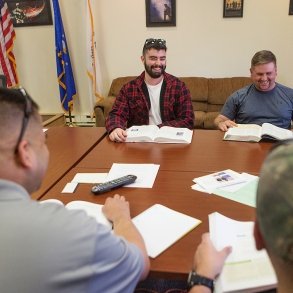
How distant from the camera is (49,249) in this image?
68cm

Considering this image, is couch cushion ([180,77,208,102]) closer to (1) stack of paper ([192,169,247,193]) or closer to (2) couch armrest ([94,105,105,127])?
(2) couch armrest ([94,105,105,127])

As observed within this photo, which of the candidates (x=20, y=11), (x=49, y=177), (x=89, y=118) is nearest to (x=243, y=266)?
(x=49, y=177)

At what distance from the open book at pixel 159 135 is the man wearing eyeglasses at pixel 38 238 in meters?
1.14

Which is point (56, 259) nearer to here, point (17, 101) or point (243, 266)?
point (17, 101)

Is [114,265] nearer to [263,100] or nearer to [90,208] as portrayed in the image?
[90,208]

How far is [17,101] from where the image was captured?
0.83m

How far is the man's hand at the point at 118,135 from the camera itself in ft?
6.68

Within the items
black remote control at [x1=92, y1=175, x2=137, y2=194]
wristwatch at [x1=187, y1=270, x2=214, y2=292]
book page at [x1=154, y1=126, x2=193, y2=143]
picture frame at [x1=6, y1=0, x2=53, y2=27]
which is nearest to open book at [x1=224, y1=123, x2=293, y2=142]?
book page at [x1=154, y1=126, x2=193, y2=143]

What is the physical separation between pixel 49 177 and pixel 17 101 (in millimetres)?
800

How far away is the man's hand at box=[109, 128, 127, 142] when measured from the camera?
2035 millimetres

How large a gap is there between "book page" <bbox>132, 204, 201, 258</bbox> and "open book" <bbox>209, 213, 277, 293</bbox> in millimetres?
95

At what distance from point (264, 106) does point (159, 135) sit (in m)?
0.95

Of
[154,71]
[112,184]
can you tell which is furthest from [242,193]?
[154,71]

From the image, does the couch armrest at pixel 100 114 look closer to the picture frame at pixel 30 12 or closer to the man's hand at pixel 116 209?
the picture frame at pixel 30 12
